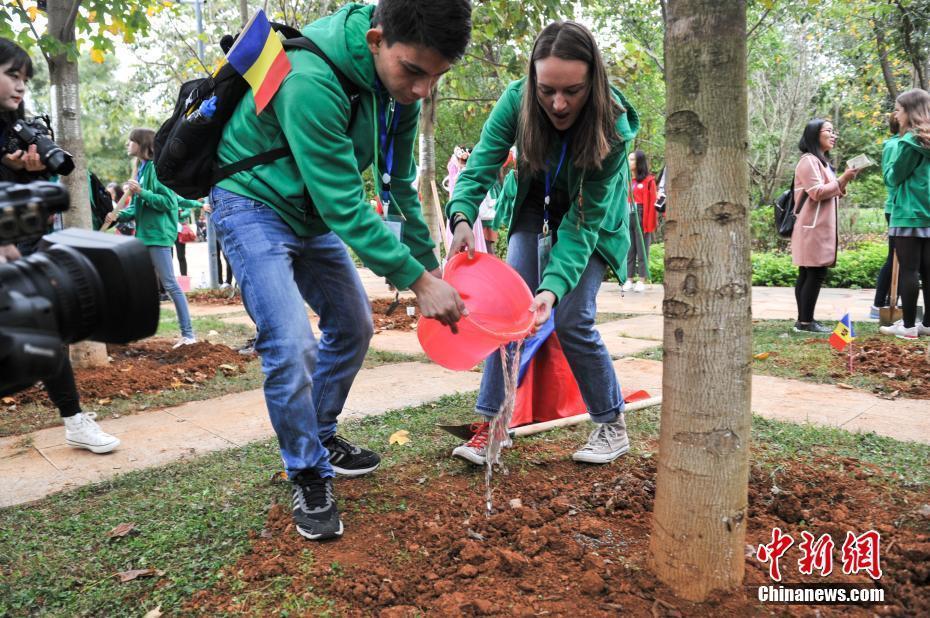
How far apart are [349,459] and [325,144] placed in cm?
141

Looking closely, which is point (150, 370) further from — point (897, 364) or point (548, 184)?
point (897, 364)

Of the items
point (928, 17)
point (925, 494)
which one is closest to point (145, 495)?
point (925, 494)

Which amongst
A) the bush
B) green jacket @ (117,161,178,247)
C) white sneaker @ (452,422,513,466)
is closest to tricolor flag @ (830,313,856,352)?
white sneaker @ (452,422,513,466)

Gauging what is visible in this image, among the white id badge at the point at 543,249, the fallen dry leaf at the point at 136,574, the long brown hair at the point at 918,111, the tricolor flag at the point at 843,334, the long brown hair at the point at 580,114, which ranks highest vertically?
the long brown hair at the point at 918,111

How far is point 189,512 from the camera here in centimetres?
258

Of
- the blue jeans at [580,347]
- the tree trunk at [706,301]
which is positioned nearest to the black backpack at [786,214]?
the blue jeans at [580,347]

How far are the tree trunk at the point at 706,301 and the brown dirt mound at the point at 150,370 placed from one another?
367 centimetres

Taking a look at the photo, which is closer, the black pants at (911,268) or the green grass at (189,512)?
the green grass at (189,512)

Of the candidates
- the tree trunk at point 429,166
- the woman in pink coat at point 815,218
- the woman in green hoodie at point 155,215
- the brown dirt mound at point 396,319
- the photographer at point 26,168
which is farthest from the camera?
the tree trunk at point 429,166

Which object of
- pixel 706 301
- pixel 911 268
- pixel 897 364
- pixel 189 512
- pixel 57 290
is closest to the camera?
pixel 57 290

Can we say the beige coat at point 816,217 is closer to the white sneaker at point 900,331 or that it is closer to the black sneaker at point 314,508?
the white sneaker at point 900,331

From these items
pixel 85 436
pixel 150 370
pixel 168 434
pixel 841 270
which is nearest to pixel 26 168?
pixel 85 436

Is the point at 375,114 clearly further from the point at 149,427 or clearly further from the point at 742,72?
the point at 149,427

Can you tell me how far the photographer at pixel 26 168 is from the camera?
3189 millimetres
